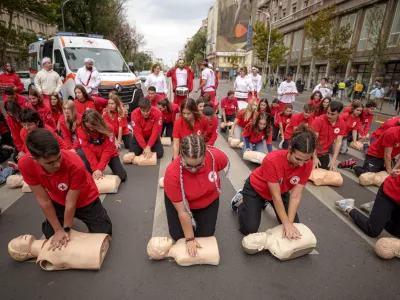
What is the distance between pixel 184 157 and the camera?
1.97 m

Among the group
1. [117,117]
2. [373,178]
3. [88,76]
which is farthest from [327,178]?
[88,76]

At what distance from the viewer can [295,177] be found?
8.18 ft

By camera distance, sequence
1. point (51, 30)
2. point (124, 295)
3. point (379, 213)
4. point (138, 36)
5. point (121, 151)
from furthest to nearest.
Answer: point (138, 36) → point (51, 30) → point (121, 151) → point (379, 213) → point (124, 295)

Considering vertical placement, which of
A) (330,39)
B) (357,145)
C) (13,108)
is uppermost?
(330,39)

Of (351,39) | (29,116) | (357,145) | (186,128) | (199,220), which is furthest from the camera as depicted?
(351,39)

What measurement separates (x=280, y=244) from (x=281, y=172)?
0.69 m

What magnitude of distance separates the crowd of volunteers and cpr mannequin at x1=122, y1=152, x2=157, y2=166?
14cm

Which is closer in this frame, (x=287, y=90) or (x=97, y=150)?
(x=97, y=150)

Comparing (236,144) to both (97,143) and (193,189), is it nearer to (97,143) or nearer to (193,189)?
(97,143)

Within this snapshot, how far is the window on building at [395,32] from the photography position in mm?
17234

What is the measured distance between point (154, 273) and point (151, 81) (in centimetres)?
625

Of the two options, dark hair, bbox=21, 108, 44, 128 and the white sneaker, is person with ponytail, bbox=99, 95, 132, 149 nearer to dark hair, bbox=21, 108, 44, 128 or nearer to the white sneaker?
dark hair, bbox=21, 108, 44, 128

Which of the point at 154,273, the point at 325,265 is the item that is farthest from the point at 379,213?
the point at 154,273

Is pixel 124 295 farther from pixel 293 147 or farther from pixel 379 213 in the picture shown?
pixel 379 213
